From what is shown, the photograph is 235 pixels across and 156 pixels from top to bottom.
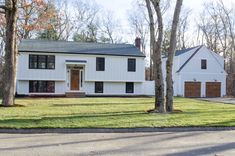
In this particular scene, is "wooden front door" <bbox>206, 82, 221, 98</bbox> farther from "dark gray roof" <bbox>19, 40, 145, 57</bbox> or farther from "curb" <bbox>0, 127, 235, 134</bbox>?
"curb" <bbox>0, 127, 235, 134</bbox>

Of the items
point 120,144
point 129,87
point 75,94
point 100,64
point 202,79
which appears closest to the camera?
point 120,144

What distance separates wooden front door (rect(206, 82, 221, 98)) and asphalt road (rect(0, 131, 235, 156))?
1360 inches

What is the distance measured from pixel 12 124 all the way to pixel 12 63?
1050 centimetres

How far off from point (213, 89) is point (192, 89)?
116 inches

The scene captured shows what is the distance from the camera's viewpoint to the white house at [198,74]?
4678 cm

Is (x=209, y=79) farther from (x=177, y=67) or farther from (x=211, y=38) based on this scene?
(x=211, y=38)

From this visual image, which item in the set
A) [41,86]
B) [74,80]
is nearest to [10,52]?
[41,86]

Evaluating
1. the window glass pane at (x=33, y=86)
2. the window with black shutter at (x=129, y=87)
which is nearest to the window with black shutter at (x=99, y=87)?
the window with black shutter at (x=129, y=87)

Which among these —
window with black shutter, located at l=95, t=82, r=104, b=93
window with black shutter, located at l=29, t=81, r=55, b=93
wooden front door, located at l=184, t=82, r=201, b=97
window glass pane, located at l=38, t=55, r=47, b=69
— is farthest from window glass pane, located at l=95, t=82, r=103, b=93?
wooden front door, located at l=184, t=82, r=201, b=97

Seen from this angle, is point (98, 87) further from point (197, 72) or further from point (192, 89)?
point (197, 72)

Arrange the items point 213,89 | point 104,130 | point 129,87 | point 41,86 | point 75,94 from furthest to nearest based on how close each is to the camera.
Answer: point 213,89 < point 129,87 < point 75,94 < point 41,86 < point 104,130

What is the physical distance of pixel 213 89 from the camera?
48094mm

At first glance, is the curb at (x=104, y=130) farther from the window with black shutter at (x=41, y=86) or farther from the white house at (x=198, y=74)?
the white house at (x=198, y=74)

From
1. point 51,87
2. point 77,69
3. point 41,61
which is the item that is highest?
point 41,61
